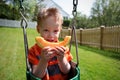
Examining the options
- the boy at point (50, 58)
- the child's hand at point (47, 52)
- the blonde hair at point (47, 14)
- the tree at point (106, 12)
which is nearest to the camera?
the child's hand at point (47, 52)

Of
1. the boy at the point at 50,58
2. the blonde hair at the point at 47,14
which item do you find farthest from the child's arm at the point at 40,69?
the blonde hair at the point at 47,14

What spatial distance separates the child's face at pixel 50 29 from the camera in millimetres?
2518

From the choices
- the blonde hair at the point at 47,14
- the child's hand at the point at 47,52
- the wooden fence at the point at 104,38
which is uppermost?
the blonde hair at the point at 47,14

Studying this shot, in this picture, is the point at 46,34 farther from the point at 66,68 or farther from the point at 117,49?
the point at 117,49

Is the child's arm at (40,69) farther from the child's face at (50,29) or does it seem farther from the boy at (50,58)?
the child's face at (50,29)

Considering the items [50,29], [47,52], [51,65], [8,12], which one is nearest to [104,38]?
[51,65]

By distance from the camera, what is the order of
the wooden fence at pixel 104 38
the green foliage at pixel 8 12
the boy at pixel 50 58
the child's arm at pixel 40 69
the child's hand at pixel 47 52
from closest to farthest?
the child's hand at pixel 47 52, the child's arm at pixel 40 69, the boy at pixel 50 58, the wooden fence at pixel 104 38, the green foliage at pixel 8 12

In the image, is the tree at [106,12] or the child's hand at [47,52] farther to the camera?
the tree at [106,12]

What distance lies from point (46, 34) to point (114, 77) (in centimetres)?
316

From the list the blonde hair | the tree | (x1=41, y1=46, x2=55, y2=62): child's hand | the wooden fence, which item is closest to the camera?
(x1=41, y1=46, x2=55, y2=62): child's hand

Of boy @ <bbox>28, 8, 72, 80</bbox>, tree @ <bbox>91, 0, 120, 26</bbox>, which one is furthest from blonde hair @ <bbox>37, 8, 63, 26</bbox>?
tree @ <bbox>91, 0, 120, 26</bbox>

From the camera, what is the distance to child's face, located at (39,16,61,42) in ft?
8.26

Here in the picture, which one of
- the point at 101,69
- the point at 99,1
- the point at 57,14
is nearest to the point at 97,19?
the point at 99,1

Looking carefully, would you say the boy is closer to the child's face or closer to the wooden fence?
the child's face
